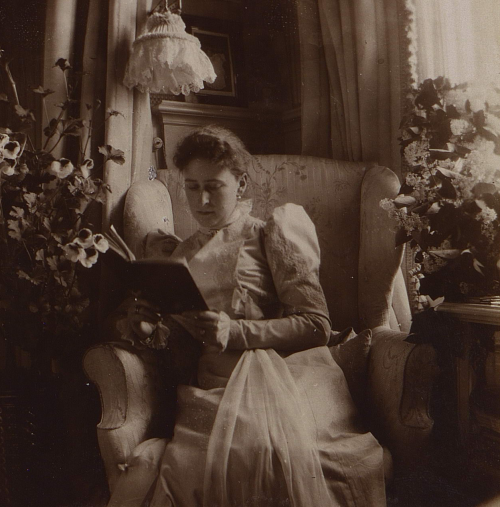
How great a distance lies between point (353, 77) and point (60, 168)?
1021 mm

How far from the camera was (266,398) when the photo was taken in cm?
128

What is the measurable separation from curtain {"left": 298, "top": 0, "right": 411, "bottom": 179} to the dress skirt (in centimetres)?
98

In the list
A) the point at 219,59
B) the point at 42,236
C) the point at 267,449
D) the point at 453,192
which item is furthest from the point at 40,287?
the point at 453,192

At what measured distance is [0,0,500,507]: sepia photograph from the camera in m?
1.29

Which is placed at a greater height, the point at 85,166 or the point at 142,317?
the point at 85,166

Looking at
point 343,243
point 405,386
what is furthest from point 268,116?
point 405,386

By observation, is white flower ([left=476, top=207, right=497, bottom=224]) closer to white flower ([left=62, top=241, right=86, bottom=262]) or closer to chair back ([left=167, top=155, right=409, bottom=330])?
chair back ([left=167, top=155, right=409, bottom=330])

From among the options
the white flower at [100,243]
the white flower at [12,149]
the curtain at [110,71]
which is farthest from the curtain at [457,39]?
the white flower at [12,149]

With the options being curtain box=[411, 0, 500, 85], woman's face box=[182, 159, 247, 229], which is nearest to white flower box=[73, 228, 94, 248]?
woman's face box=[182, 159, 247, 229]

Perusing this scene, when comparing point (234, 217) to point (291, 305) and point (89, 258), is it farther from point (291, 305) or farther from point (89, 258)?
point (89, 258)

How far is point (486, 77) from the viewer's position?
1.63 metres

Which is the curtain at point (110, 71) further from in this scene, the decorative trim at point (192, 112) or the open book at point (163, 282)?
the open book at point (163, 282)

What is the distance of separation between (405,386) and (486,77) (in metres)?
0.89

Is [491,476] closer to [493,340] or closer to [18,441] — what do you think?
[493,340]
